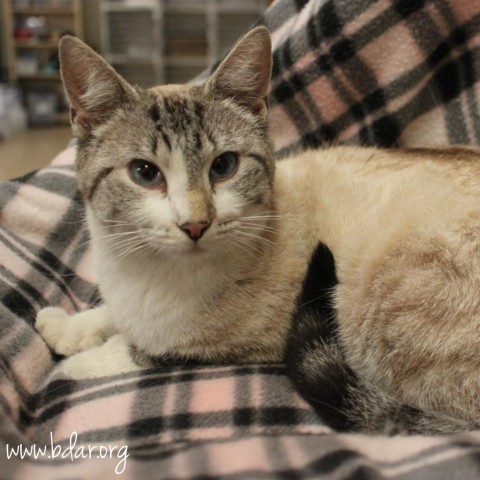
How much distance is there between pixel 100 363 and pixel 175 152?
58 cm

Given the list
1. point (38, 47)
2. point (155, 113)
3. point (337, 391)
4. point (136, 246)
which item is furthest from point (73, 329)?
point (38, 47)

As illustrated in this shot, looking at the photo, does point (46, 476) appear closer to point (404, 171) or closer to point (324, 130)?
point (404, 171)

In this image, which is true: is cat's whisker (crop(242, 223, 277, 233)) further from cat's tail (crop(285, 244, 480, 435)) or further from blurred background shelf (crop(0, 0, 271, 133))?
blurred background shelf (crop(0, 0, 271, 133))

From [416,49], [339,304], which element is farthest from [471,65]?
[339,304]

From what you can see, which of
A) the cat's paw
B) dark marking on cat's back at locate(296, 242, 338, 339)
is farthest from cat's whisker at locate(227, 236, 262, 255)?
the cat's paw

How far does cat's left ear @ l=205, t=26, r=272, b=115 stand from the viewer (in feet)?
4.19

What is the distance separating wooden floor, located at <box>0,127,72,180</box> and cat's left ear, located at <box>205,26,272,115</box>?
2410 millimetres

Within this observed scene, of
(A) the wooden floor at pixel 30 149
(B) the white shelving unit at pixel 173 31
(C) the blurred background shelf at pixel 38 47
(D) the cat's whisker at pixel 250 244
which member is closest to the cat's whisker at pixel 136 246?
(D) the cat's whisker at pixel 250 244

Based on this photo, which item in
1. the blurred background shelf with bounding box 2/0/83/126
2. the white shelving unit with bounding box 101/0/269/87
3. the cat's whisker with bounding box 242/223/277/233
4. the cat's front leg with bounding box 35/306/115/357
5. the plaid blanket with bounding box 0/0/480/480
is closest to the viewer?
the plaid blanket with bounding box 0/0/480/480

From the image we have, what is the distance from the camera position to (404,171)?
1.43 metres

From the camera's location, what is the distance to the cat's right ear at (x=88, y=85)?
119 cm

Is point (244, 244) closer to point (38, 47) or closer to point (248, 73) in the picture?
point (248, 73)

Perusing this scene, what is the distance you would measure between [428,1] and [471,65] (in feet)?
0.88

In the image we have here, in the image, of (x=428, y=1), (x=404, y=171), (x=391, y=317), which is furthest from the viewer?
(x=428, y=1)
